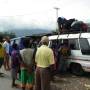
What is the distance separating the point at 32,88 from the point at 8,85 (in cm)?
257

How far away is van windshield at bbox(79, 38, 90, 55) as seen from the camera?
47.6 feet

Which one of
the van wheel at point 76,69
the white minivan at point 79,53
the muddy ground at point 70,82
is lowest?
the muddy ground at point 70,82

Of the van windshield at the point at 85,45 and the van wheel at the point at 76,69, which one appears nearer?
the van windshield at the point at 85,45

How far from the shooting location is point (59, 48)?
1530 centimetres

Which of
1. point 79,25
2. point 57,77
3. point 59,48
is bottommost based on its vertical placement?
point 57,77

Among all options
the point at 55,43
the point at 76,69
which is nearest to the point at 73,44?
the point at 76,69

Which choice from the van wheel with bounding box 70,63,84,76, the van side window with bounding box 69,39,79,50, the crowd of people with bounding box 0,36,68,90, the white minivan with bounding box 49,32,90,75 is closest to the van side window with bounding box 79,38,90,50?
the white minivan with bounding box 49,32,90,75

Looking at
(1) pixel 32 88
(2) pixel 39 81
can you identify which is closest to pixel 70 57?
(1) pixel 32 88

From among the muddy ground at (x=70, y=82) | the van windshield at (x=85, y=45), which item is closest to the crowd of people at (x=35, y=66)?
the muddy ground at (x=70, y=82)

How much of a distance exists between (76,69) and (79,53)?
0.85 metres

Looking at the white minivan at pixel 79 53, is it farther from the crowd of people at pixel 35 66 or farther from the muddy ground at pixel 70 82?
the crowd of people at pixel 35 66

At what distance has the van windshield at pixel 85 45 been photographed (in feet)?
47.6

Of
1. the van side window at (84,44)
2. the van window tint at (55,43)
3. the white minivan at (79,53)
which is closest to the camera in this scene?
the white minivan at (79,53)

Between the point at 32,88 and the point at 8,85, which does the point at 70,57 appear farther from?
the point at 32,88
